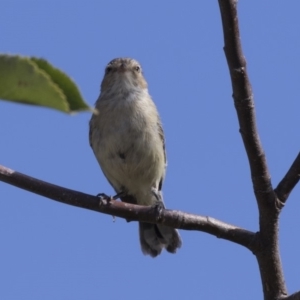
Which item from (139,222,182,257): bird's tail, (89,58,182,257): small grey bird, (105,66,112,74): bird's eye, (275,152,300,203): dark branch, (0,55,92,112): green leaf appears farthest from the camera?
(105,66,112,74): bird's eye

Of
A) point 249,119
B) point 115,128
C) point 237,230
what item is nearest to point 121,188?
point 115,128

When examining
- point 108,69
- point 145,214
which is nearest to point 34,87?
point 145,214

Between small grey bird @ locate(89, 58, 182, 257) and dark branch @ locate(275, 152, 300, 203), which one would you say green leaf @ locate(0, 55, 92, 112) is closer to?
dark branch @ locate(275, 152, 300, 203)

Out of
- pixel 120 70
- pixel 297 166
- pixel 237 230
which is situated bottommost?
pixel 237 230

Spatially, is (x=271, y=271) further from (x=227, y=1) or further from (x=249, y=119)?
(x=227, y=1)

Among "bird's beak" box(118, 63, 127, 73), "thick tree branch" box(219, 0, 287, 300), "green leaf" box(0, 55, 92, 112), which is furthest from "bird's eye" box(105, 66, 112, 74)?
"green leaf" box(0, 55, 92, 112)

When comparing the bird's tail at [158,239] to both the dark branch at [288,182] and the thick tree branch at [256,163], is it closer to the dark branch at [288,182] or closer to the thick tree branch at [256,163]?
the thick tree branch at [256,163]

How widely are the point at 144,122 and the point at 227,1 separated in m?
5.82

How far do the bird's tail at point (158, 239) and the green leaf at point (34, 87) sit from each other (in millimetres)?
7532

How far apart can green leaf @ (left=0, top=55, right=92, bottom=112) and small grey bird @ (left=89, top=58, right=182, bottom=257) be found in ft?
23.6

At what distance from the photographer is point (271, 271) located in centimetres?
376

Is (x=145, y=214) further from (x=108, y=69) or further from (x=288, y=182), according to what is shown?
(x=108, y=69)

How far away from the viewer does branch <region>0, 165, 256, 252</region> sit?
3.38 meters

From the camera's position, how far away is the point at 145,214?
388 cm
